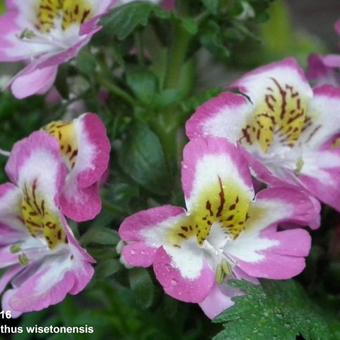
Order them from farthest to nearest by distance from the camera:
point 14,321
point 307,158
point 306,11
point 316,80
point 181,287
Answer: point 306,11
point 14,321
point 316,80
point 307,158
point 181,287

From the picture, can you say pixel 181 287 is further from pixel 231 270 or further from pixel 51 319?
pixel 51 319

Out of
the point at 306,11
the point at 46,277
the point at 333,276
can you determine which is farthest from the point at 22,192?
the point at 306,11

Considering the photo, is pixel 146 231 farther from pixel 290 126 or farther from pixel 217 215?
pixel 290 126

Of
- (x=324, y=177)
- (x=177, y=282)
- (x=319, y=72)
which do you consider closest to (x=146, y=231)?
(x=177, y=282)

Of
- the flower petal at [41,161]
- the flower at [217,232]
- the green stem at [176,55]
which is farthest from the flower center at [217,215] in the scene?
A: the green stem at [176,55]

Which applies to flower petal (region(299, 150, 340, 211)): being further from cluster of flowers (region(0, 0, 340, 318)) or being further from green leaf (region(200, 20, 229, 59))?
green leaf (region(200, 20, 229, 59))

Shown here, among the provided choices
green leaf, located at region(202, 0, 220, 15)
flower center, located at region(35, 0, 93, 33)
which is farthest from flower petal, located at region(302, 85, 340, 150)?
A: flower center, located at region(35, 0, 93, 33)
